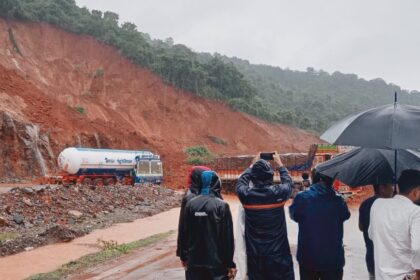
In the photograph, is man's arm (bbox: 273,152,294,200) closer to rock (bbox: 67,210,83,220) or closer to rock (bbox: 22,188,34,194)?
rock (bbox: 67,210,83,220)

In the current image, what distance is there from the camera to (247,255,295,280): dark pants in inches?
178

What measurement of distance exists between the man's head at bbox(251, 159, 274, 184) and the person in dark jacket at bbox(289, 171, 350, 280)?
1.20ft

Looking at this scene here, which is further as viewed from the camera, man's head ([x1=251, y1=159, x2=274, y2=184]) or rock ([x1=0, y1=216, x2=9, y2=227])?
rock ([x1=0, y1=216, x2=9, y2=227])

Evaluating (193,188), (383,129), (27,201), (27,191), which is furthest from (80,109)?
(383,129)

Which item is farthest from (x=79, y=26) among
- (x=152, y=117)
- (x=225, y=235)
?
(x=225, y=235)

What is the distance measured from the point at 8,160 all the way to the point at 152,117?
22.0m

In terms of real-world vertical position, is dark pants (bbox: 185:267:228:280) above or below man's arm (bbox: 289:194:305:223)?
below

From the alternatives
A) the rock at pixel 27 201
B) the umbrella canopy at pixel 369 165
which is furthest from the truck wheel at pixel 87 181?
the umbrella canopy at pixel 369 165

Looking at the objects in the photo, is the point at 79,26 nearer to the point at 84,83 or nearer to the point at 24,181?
the point at 84,83

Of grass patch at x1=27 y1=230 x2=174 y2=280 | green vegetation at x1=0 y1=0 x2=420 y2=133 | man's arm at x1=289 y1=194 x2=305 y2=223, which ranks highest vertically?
green vegetation at x1=0 y1=0 x2=420 y2=133

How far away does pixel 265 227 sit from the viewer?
180 inches

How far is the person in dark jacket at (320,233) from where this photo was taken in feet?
14.7

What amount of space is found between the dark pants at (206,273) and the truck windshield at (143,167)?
2693 cm

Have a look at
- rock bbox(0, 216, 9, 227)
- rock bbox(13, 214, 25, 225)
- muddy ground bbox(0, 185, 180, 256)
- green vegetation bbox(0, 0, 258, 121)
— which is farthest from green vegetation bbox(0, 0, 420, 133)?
rock bbox(0, 216, 9, 227)
